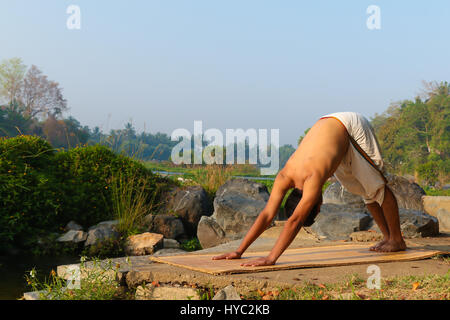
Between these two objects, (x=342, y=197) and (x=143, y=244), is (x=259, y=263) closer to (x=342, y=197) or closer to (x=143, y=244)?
(x=143, y=244)

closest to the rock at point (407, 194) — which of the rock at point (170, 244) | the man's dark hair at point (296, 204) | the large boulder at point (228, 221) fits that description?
the large boulder at point (228, 221)

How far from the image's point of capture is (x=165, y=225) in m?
8.46

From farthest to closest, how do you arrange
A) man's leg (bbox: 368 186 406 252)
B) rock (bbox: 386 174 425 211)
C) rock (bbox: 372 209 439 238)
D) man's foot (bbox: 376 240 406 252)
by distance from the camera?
1. rock (bbox: 386 174 425 211)
2. rock (bbox: 372 209 439 238)
3. man's foot (bbox: 376 240 406 252)
4. man's leg (bbox: 368 186 406 252)

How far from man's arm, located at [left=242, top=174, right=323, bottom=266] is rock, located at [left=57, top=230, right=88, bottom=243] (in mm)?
4801

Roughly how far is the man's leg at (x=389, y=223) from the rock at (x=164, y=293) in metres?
2.13

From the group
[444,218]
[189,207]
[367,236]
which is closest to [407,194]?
[444,218]

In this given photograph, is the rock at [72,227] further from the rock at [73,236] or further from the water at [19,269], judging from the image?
the water at [19,269]

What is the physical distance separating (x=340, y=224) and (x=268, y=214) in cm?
318

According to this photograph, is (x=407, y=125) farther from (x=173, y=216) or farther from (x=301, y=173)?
(x=301, y=173)

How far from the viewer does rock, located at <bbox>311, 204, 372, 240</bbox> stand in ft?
22.0

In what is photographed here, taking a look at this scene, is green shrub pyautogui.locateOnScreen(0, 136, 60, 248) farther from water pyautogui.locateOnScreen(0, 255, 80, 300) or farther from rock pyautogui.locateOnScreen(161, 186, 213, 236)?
rock pyautogui.locateOnScreen(161, 186, 213, 236)

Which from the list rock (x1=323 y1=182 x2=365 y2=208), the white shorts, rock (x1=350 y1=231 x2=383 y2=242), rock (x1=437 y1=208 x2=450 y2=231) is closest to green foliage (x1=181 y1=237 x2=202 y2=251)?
rock (x1=323 y1=182 x2=365 y2=208)
